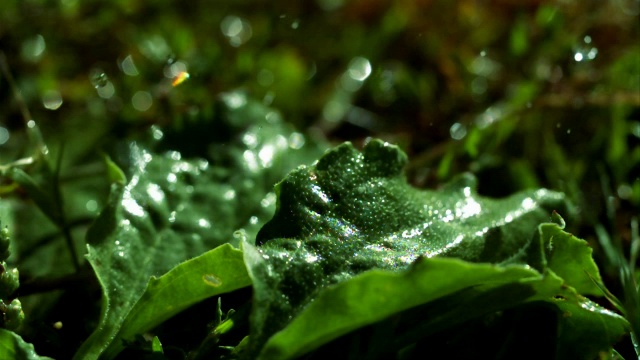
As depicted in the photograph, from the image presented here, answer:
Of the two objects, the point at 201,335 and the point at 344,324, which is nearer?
the point at 344,324

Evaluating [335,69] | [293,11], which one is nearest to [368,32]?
[335,69]

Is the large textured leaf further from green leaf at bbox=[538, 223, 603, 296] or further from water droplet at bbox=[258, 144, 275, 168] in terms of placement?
green leaf at bbox=[538, 223, 603, 296]

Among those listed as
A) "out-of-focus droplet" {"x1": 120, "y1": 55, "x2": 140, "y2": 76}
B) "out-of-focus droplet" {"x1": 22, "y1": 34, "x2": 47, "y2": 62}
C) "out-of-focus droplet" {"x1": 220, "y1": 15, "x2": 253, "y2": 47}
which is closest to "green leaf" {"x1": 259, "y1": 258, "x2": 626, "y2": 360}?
"out-of-focus droplet" {"x1": 120, "y1": 55, "x2": 140, "y2": 76}

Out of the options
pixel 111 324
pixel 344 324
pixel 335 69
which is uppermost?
pixel 344 324

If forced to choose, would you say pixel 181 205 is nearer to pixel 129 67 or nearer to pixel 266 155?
pixel 266 155

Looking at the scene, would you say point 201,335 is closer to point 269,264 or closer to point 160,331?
point 160,331

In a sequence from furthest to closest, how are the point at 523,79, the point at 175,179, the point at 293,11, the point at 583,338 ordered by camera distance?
1. the point at 293,11
2. the point at 523,79
3. the point at 175,179
4. the point at 583,338

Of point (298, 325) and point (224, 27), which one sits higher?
point (298, 325)
